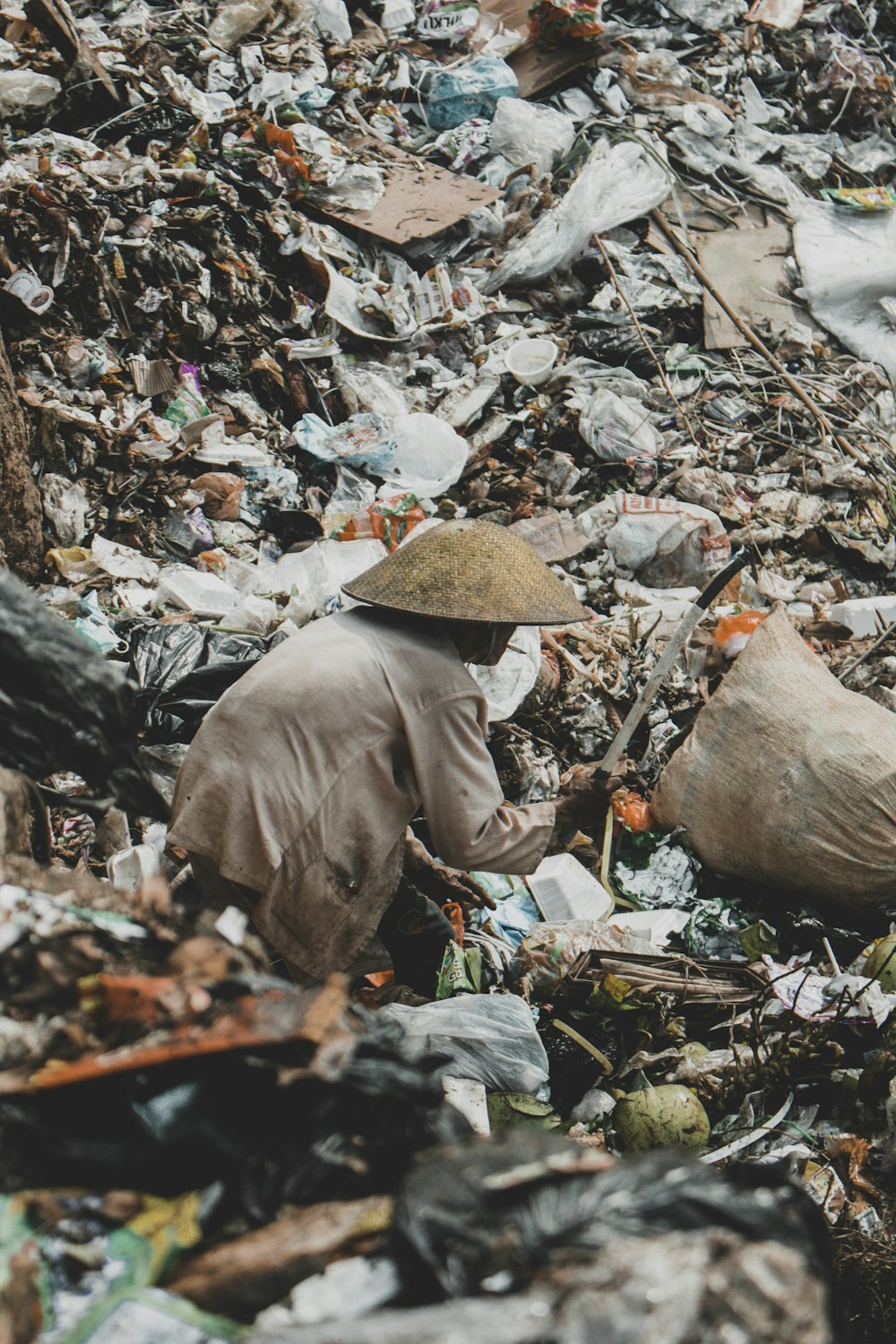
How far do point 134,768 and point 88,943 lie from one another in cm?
29

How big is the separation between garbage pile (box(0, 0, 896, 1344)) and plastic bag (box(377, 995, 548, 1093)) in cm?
1

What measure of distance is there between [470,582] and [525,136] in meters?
5.36

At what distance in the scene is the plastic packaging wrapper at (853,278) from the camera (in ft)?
20.2

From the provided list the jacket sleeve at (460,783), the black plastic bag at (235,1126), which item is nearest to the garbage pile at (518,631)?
the black plastic bag at (235,1126)

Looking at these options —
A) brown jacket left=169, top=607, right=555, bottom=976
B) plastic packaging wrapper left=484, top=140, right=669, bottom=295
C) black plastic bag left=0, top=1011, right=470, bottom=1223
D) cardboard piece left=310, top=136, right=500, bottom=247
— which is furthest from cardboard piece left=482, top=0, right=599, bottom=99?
black plastic bag left=0, top=1011, right=470, bottom=1223

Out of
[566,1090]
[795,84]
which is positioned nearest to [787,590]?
[566,1090]

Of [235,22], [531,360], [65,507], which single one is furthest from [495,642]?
[235,22]

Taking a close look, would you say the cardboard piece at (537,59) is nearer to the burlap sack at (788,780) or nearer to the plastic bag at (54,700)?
the burlap sack at (788,780)

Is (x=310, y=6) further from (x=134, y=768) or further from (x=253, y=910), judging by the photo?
(x=134, y=768)

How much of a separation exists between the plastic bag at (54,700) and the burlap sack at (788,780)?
7.82 ft

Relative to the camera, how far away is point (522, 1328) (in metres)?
0.74

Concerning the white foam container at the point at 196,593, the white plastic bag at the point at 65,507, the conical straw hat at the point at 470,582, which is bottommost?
the white foam container at the point at 196,593

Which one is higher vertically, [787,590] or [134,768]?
[134,768]

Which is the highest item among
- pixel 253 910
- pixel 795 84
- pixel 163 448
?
pixel 795 84
